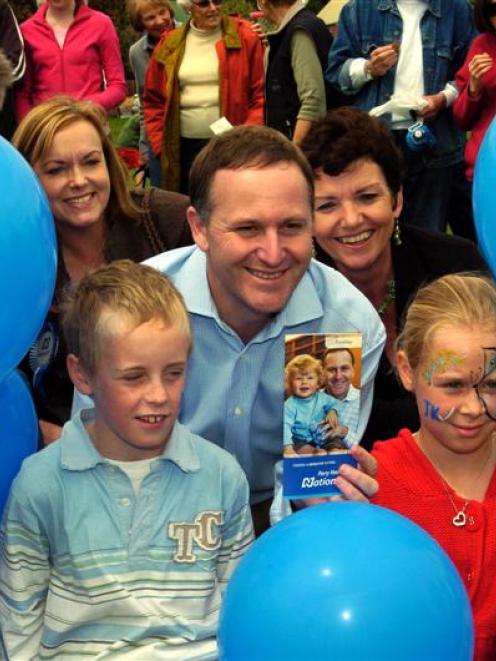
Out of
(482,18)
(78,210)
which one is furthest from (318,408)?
(482,18)

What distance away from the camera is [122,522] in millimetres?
2568

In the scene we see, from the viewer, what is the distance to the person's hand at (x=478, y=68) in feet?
Answer: 15.8

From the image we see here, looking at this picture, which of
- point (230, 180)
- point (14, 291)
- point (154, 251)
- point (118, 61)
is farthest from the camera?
point (118, 61)

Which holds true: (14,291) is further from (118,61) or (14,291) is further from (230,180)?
(118,61)

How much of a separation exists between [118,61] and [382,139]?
3563mm

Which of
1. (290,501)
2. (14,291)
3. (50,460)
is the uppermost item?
(14,291)

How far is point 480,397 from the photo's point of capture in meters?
2.62

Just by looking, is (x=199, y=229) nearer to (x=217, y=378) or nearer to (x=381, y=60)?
(x=217, y=378)

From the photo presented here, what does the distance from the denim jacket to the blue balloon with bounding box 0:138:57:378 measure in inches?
125

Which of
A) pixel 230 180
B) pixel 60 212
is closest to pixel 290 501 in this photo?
pixel 230 180

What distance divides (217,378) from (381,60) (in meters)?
2.52

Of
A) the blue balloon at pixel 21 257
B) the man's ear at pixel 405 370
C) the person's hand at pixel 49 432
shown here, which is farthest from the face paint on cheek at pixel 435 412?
the person's hand at pixel 49 432

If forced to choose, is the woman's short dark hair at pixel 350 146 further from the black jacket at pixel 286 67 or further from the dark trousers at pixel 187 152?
the dark trousers at pixel 187 152

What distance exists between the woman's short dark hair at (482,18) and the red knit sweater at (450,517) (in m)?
2.62
